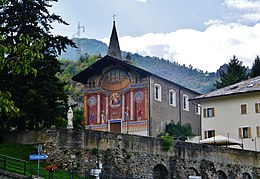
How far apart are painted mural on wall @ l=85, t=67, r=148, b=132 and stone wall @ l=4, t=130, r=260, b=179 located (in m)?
18.6

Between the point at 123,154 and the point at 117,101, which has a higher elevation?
the point at 117,101

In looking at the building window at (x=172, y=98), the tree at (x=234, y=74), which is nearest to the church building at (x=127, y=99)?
the building window at (x=172, y=98)

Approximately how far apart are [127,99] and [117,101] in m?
1.21

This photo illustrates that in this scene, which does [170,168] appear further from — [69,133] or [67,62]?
[67,62]

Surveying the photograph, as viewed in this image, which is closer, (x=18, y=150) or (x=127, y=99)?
(x=18, y=150)

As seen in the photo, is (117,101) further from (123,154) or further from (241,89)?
(123,154)

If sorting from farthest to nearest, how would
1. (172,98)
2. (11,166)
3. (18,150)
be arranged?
(172,98)
(18,150)
(11,166)

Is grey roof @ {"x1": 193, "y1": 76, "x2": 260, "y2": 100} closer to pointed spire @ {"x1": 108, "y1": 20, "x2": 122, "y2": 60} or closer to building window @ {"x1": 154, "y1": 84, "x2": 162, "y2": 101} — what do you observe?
building window @ {"x1": 154, "y1": 84, "x2": 162, "y2": 101}

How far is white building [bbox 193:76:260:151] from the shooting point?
5025 centimetres

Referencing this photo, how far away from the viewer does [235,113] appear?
170ft

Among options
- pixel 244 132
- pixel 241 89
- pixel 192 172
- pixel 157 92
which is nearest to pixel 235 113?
pixel 244 132

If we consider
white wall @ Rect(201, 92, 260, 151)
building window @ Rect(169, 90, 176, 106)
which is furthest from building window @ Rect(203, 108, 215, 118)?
building window @ Rect(169, 90, 176, 106)

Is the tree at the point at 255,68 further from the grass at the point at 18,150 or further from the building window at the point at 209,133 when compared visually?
the grass at the point at 18,150

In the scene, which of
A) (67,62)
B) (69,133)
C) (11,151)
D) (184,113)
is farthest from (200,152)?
(67,62)
